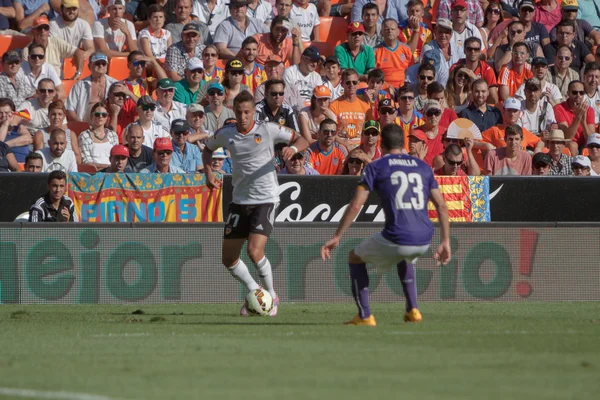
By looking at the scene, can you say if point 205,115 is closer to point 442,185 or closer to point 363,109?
point 363,109

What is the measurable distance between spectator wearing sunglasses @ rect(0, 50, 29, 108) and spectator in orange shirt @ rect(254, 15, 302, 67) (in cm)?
421

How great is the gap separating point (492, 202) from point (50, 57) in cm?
808

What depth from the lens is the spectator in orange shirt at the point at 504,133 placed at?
18359mm

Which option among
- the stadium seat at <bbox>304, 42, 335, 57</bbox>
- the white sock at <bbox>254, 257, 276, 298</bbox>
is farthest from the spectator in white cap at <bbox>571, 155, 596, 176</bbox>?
the white sock at <bbox>254, 257, 276, 298</bbox>

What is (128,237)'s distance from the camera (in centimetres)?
1484

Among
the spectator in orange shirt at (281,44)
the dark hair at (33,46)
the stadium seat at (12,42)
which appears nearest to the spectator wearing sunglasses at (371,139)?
the spectator in orange shirt at (281,44)

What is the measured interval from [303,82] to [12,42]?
5.14 metres

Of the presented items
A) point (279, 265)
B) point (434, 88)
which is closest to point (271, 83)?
point (434, 88)

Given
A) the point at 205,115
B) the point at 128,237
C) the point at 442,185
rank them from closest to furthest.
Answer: the point at 128,237 < the point at 442,185 < the point at 205,115

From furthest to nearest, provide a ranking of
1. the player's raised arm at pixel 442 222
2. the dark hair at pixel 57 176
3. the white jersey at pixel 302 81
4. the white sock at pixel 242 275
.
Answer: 1. the white jersey at pixel 302 81
2. the dark hair at pixel 57 176
3. the white sock at pixel 242 275
4. the player's raised arm at pixel 442 222

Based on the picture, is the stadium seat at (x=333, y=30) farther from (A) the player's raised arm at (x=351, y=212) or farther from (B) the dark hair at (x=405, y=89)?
(A) the player's raised arm at (x=351, y=212)

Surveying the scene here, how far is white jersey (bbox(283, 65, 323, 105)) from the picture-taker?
1895 cm

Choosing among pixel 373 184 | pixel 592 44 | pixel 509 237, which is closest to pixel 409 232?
pixel 373 184

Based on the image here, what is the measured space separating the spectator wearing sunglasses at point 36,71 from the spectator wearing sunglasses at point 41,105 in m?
0.36
